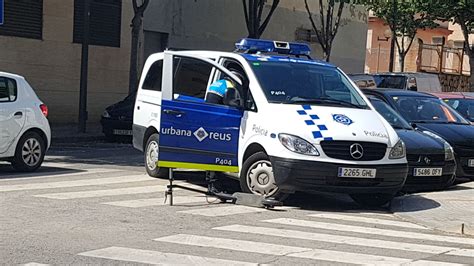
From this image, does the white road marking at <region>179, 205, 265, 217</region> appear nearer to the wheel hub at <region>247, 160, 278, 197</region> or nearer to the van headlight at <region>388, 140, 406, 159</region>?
the wheel hub at <region>247, 160, 278, 197</region>

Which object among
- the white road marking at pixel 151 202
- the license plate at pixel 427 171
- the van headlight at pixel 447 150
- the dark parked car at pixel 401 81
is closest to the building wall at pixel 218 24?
the dark parked car at pixel 401 81

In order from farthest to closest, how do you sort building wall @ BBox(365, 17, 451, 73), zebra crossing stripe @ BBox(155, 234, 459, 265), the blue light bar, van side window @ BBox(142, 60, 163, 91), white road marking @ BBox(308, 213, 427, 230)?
building wall @ BBox(365, 17, 451, 73) → van side window @ BBox(142, 60, 163, 91) → the blue light bar → white road marking @ BBox(308, 213, 427, 230) → zebra crossing stripe @ BBox(155, 234, 459, 265)

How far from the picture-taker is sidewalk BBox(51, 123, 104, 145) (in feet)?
70.5

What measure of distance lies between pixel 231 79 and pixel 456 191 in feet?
13.5

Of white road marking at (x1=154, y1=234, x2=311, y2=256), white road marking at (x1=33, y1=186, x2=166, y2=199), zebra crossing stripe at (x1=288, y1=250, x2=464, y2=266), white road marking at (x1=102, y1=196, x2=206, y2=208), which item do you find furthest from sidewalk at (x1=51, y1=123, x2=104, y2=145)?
zebra crossing stripe at (x1=288, y1=250, x2=464, y2=266)

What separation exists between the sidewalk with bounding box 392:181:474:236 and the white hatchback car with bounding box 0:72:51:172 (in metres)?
5.99

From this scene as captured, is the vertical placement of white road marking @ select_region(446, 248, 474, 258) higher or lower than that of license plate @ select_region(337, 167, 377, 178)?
lower

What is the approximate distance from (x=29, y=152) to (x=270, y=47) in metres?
4.42

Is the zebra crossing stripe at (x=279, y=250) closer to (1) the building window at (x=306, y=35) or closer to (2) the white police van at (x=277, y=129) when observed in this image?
(2) the white police van at (x=277, y=129)

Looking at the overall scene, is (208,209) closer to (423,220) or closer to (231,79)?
(231,79)

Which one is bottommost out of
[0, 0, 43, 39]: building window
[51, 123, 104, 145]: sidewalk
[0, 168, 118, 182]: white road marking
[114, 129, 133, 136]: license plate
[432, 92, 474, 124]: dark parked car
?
[51, 123, 104, 145]: sidewalk

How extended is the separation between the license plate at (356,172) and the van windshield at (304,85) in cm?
111

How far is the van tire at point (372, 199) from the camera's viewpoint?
37.6 feet

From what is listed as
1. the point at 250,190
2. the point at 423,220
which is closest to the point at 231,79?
the point at 250,190
